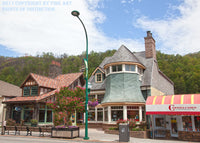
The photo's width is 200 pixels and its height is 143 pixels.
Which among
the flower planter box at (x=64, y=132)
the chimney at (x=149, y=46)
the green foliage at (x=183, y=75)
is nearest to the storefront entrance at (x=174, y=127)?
the flower planter box at (x=64, y=132)

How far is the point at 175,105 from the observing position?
50.2 ft

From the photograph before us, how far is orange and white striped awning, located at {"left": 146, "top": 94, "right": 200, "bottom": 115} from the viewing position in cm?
1460

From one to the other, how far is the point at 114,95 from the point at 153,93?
5333mm

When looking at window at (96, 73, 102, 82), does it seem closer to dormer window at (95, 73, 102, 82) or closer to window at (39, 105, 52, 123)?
dormer window at (95, 73, 102, 82)

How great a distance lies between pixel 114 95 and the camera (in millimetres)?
21984

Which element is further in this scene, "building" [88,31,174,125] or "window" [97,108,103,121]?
"window" [97,108,103,121]

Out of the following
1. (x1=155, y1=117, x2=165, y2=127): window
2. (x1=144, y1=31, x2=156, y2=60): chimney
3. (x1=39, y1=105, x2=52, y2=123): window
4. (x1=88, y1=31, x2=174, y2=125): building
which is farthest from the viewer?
(x1=144, y1=31, x2=156, y2=60): chimney

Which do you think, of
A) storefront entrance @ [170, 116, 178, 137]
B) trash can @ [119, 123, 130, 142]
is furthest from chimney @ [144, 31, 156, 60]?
trash can @ [119, 123, 130, 142]

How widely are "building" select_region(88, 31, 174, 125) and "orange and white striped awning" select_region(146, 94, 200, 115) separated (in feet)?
14.6

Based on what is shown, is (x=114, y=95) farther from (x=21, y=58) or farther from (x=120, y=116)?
(x=21, y=58)

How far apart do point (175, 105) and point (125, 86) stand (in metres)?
7.65

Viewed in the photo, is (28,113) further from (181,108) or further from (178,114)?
(181,108)

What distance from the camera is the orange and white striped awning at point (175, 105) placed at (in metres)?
14.6

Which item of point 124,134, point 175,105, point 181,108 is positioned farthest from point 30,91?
point 181,108
